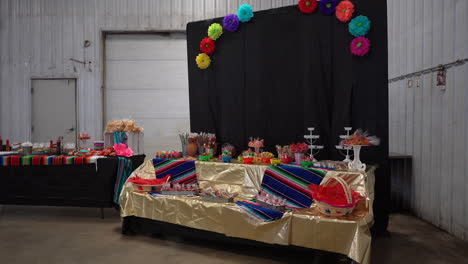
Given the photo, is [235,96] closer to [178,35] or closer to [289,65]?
[289,65]

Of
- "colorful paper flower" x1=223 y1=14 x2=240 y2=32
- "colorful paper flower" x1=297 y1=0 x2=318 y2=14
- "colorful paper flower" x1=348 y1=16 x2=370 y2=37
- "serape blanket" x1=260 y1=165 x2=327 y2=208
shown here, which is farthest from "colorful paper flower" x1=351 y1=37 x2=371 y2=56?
"colorful paper flower" x1=223 y1=14 x2=240 y2=32

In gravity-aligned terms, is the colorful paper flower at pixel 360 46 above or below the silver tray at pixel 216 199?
above

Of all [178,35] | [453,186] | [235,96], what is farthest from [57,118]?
[453,186]

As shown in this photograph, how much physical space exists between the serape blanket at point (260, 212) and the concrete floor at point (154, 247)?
427 millimetres

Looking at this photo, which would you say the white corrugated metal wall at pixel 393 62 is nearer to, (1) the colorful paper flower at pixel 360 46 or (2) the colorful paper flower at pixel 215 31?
(1) the colorful paper flower at pixel 360 46

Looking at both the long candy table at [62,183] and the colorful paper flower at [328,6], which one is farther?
the long candy table at [62,183]

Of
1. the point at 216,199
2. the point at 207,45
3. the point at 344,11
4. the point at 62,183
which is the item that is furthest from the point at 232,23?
the point at 62,183

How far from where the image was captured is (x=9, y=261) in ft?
10.5

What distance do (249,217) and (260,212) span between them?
4.9 inches

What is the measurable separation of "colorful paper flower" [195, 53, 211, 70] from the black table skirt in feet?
5.20

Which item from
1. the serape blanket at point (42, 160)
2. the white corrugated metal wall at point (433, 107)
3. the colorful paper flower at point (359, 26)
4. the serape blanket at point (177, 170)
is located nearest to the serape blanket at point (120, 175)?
the serape blanket at point (42, 160)

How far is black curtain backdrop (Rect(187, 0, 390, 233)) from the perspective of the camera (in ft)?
12.3

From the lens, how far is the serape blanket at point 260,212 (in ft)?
9.93

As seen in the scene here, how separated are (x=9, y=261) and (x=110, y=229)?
44.4 inches
